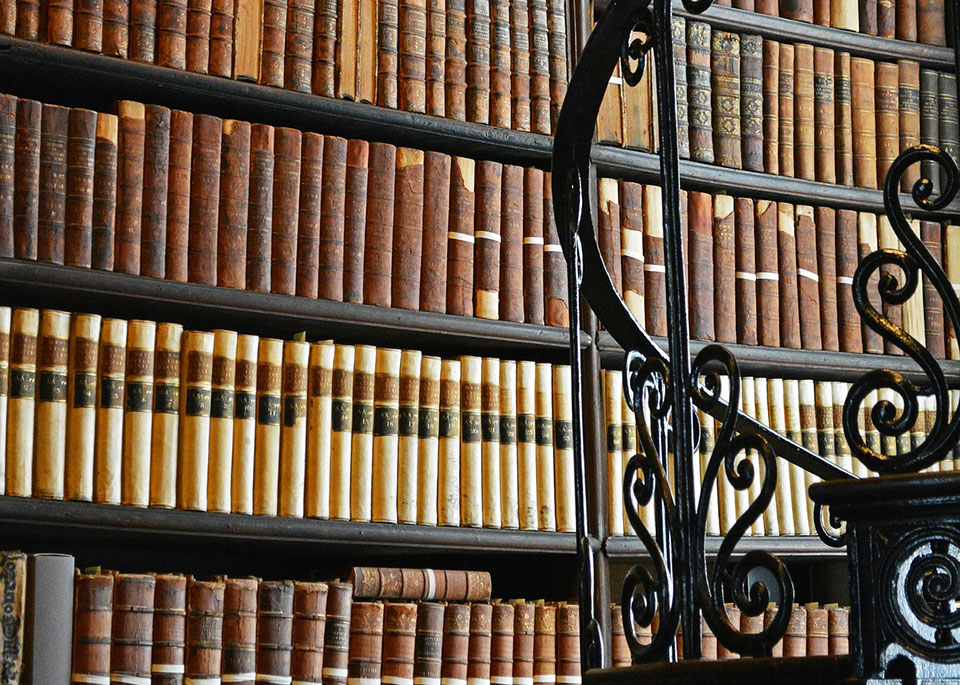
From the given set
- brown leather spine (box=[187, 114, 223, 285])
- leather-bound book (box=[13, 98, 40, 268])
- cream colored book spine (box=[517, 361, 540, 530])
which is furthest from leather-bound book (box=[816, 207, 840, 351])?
leather-bound book (box=[13, 98, 40, 268])

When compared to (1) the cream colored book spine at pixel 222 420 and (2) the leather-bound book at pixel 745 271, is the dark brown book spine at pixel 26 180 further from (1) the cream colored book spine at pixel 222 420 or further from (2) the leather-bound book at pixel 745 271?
(2) the leather-bound book at pixel 745 271

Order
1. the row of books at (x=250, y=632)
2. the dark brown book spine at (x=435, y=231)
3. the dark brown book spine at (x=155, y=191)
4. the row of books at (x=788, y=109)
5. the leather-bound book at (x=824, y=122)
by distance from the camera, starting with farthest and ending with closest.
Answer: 1. the leather-bound book at (x=824, y=122)
2. the row of books at (x=788, y=109)
3. the dark brown book spine at (x=435, y=231)
4. the dark brown book spine at (x=155, y=191)
5. the row of books at (x=250, y=632)

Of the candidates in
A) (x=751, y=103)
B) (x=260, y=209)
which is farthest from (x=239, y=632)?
(x=751, y=103)

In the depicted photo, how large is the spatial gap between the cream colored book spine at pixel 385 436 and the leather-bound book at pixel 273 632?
21 cm

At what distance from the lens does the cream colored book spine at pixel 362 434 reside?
2.18m

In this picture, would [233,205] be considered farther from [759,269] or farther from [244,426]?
[759,269]

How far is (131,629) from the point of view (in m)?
1.97

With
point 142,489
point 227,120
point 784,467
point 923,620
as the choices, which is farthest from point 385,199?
point 923,620

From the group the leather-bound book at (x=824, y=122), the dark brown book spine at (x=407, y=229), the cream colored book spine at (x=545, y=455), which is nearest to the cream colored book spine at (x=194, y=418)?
the dark brown book spine at (x=407, y=229)

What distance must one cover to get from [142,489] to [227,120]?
2.03 ft

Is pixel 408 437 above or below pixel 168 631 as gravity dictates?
above

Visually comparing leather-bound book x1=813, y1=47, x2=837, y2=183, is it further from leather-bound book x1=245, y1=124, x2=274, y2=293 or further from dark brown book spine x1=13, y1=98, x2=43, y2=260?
dark brown book spine x1=13, y1=98, x2=43, y2=260

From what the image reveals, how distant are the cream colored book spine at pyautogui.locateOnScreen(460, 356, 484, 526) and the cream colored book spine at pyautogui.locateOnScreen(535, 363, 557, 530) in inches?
4.2

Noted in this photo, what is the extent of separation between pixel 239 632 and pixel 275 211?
67 cm
